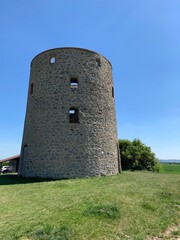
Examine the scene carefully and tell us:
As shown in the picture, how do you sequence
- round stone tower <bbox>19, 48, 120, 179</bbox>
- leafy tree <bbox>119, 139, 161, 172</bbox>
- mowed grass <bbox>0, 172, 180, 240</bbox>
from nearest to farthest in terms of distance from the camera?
mowed grass <bbox>0, 172, 180, 240</bbox>, round stone tower <bbox>19, 48, 120, 179</bbox>, leafy tree <bbox>119, 139, 161, 172</bbox>

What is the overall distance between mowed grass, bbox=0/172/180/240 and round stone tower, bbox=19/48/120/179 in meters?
4.60

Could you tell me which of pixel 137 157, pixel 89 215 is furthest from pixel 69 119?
pixel 137 157

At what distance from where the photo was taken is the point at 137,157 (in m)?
25.0

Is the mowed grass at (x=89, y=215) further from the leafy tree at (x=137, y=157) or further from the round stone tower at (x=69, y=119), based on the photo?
the leafy tree at (x=137, y=157)

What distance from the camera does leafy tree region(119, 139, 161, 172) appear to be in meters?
→ 24.7

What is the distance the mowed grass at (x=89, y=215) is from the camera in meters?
5.32

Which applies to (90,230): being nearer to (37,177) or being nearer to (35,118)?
(37,177)

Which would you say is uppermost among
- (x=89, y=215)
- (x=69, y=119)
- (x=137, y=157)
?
(x=69, y=119)

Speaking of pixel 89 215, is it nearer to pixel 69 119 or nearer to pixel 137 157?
pixel 69 119

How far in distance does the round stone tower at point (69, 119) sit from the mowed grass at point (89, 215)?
15.1 feet

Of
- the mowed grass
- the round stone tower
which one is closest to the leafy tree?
the round stone tower

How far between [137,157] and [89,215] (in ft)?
64.3

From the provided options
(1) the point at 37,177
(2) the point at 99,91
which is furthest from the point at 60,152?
(2) the point at 99,91

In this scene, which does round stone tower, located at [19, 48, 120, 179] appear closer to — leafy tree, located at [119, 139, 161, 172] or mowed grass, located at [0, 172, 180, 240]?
mowed grass, located at [0, 172, 180, 240]
